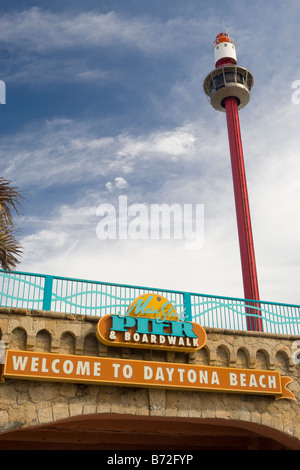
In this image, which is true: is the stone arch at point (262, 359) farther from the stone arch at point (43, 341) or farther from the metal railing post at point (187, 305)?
the stone arch at point (43, 341)

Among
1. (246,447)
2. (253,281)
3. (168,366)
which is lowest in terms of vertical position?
(246,447)

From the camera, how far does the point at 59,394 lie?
465 inches

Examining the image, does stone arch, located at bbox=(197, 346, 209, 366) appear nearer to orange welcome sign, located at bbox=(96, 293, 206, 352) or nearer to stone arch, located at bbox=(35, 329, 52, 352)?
orange welcome sign, located at bbox=(96, 293, 206, 352)

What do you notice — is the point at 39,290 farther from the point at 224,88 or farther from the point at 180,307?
the point at 224,88

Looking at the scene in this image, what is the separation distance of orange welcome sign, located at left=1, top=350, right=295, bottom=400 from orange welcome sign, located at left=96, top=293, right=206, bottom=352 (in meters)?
0.50

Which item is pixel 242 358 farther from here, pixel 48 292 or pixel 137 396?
pixel 48 292

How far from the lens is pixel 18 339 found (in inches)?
472

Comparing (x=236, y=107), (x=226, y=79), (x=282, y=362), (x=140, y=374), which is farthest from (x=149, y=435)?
(x=226, y=79)

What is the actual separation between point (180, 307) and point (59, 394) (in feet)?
13.6

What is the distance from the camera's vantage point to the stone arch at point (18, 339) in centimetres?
1188

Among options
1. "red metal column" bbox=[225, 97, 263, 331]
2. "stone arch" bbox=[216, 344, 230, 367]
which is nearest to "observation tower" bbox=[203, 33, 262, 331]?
"red metal column" bbox=[225, 97, 263, 331]

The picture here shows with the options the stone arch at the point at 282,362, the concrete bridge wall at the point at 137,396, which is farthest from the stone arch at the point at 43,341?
the stone arch at the point at 282,362

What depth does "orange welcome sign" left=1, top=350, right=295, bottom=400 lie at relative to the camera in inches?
452

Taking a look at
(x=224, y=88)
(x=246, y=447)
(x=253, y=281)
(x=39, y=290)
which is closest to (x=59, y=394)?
(x=39, y=290)
